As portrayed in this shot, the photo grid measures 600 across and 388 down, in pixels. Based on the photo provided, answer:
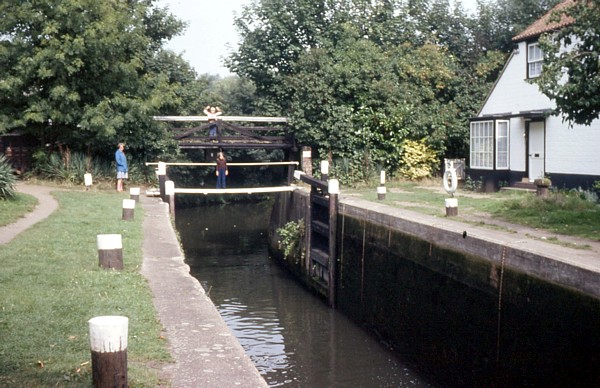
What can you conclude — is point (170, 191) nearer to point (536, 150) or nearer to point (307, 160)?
point (307, 160)

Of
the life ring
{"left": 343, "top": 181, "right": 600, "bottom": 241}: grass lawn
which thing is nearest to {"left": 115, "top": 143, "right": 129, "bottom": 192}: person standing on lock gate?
{"left": 343, "top": 181, "right": 600, "bottom": 241}: grass lawn

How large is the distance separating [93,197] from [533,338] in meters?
14.6

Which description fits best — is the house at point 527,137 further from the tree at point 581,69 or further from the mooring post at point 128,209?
the mooring post at point 128,209

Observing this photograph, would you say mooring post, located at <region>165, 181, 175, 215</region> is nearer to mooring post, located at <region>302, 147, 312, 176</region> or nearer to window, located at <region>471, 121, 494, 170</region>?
mooring post, located at <region>302, 147, 312, 176</region>

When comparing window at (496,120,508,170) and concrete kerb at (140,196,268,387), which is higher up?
window at (496,120,508,170)

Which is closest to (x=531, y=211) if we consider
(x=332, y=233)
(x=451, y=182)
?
(x=451, y=182)

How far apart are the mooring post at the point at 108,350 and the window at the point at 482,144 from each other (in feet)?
63.3

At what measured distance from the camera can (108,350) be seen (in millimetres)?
4582

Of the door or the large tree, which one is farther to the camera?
the large tree

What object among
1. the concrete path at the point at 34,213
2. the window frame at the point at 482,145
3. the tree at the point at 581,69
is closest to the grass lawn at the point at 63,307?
the concrete path at the point at 34,213

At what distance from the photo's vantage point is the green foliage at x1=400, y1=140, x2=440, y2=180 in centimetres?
2559

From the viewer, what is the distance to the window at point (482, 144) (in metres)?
22.5

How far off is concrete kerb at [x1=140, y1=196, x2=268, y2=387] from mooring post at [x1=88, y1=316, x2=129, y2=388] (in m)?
0.62

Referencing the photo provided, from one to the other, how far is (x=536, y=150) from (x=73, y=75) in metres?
14.7
